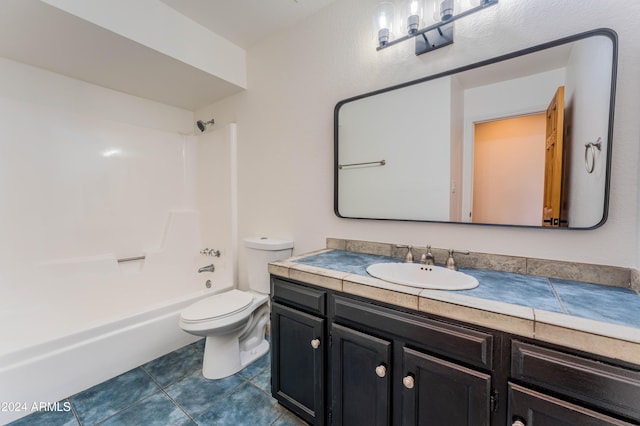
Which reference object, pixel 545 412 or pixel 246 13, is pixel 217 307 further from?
pixel 246 13

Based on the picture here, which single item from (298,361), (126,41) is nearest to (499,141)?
(298,361)

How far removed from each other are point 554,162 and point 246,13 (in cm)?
210

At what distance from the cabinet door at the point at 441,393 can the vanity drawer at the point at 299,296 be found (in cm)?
42

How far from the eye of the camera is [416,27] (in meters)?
1.39

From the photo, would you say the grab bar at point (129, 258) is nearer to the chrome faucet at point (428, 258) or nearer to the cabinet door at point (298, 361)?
the cabinet door at point (298, 361)

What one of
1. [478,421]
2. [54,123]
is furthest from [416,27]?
[54,123]

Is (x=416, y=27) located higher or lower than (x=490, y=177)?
higher

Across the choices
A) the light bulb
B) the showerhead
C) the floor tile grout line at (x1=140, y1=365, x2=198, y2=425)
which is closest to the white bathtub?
the floor tile grout line at (x1=140, y1=365, x2=198, y2=425)

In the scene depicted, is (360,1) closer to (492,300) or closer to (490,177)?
(490,177)

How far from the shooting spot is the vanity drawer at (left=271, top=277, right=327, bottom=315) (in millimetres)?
1243

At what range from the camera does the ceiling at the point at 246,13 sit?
1811mm

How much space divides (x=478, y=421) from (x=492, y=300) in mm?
377

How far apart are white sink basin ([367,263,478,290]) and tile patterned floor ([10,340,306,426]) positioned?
0.93m

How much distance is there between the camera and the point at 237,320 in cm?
174
